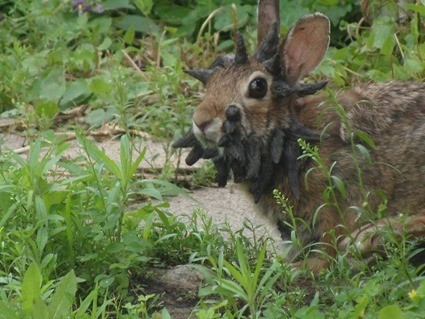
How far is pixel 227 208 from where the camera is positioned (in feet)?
20.0

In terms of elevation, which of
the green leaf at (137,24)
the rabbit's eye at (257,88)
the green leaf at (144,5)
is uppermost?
the rabbit's eye at (257,88)

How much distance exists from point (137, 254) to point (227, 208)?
4.33ft

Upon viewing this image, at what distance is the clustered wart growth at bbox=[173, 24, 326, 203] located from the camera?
5.04 m

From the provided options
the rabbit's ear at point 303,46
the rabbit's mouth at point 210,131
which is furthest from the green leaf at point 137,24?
Answer: the rabbit's mouth at point 210,131

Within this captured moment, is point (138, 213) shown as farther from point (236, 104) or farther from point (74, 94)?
Answer: point (74, 94)

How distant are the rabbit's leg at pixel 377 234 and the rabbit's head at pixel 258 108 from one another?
37 cm

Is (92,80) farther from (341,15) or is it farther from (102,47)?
(341,15)

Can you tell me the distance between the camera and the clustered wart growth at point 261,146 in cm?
504

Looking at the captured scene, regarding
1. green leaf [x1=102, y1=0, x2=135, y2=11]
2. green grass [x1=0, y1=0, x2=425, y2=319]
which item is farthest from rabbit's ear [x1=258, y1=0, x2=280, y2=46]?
green leaf [x1=102, y1=0, x2=135, y2=11]

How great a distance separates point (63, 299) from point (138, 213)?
1.01 m

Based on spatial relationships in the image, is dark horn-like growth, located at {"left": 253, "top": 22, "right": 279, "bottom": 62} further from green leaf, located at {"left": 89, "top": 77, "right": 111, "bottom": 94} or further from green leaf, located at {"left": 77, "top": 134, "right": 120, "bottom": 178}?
green leaf, located at {"left": 89, "top": 77, "right": 111, "bottom": 94}

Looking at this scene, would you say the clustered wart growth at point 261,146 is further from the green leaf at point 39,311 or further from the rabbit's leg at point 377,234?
the green leaf at point 39,311

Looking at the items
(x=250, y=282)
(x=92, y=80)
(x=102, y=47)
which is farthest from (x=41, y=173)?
(x=102, y=47)

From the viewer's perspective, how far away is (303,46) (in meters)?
5.30
